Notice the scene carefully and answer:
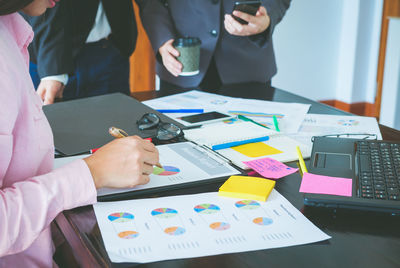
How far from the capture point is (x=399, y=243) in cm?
66

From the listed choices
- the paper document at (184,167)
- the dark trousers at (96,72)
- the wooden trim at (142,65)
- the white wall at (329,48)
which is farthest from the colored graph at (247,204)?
the white wall at (329,48)

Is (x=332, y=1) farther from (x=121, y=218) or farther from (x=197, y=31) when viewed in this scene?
(x=121, y=218)

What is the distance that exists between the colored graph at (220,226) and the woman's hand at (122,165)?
0.17m

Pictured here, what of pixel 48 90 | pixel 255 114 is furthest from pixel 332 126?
pixel 48 90

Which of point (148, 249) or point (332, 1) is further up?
point (332, 1)

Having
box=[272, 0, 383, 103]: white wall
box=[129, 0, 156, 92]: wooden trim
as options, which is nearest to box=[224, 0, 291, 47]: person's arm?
box=[129, 0, 156, 92]: wooden trim

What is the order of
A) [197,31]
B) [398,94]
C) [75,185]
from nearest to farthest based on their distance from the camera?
1. [75,185]
2. [197,31]
3. [398,94]

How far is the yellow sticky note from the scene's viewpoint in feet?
3.31

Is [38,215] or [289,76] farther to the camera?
[289,76]

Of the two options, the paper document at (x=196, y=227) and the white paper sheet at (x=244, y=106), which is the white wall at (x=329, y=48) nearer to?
the white paper sheet at (x=244, y=106)

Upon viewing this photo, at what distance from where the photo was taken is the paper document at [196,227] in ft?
2.09

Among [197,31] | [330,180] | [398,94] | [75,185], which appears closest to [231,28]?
[197,31]

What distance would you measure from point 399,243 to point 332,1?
3.47 m

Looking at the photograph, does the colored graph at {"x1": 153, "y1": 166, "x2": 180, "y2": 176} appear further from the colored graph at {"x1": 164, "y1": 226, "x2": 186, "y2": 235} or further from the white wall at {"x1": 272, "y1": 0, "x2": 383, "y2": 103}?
the white wall at {"x1": 272, "y1": 0, "x2": 383, "y2": 103}
